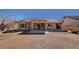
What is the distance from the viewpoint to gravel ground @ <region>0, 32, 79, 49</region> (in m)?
4.93

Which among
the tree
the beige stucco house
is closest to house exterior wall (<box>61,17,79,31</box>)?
the beige stucco house

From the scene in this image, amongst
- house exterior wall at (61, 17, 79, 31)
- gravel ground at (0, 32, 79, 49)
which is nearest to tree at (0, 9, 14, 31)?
gravel ground at (0, 32, 79, 49)

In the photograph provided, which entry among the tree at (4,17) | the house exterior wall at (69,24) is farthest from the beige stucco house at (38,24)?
the tree at (4,17)

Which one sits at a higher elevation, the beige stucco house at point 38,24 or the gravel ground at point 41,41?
the beige stucco house at point 38,24

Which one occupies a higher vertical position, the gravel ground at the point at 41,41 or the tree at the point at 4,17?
the tree at the point at 4,17

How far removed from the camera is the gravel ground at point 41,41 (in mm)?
4926

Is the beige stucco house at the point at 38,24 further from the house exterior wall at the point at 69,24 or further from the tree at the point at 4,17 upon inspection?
the tree at the point at 4,17

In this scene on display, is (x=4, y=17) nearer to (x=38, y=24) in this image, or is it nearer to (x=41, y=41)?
(x=38, y=24)

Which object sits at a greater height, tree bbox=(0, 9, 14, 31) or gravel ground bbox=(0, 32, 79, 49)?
tree bbox=(0, 9, 14, 31)

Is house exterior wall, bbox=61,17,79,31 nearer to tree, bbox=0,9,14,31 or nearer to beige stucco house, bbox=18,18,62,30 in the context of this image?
beige stucco house, bbox=18,18,62,30

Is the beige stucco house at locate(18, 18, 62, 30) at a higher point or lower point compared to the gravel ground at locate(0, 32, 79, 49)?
higher

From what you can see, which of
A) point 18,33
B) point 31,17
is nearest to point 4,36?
point 18,33
